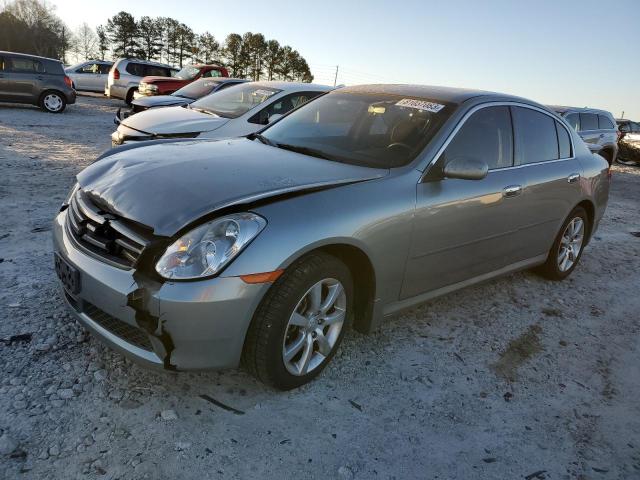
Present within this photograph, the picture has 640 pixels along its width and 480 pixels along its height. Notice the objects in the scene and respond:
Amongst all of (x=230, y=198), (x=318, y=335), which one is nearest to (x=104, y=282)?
(x=230, y=198)

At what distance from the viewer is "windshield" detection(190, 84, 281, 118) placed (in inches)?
287

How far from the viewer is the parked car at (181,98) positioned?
8.83m

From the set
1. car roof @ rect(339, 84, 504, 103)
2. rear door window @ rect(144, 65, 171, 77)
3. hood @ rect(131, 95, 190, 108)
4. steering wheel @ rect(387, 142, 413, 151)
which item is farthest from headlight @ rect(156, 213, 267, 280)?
rear door window @ rect(144, 65, 171, 77)

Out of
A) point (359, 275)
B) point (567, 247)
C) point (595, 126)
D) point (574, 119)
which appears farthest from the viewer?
point (595, 126)

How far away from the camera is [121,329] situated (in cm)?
241

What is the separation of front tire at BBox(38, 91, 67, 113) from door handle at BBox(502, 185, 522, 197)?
14330 mm

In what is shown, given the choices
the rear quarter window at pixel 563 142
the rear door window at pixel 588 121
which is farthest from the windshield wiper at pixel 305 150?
the rear door window at pixel 588 121

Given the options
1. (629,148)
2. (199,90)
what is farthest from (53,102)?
(629,148)

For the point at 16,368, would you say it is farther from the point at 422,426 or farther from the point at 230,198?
the point at 422,426

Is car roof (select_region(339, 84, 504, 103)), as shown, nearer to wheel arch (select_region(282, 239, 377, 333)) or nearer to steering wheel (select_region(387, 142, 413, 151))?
steering wheel (select_region(387, 142, 413, 151))

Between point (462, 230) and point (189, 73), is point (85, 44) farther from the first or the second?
point (462, 230)

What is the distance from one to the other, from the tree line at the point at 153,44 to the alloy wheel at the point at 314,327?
54706mm

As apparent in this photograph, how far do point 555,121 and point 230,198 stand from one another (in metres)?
3.36

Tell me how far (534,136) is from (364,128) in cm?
153
